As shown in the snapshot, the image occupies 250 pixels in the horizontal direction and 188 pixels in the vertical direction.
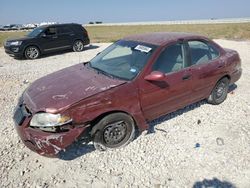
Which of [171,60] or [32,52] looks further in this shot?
[32,52]

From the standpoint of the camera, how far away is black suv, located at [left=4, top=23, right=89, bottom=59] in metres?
11.5

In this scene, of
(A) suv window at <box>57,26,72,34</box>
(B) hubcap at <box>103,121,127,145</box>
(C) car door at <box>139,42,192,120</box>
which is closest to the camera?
(B) hubcap at <box>103,121,127,145</box>

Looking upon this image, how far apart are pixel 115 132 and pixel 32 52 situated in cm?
960

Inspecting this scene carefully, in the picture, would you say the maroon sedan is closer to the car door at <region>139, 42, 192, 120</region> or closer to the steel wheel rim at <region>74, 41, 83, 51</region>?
the car door at <region>139, 42, 192, 120</region>

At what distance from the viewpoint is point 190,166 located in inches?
136

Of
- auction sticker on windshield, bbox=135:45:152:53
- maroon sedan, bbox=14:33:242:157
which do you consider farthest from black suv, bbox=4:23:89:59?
auction sticker on windshield, bbox=135:45:152:53

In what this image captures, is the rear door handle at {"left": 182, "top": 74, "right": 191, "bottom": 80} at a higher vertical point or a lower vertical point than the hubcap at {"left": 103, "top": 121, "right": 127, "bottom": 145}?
higher

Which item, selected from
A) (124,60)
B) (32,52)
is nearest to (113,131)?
(124,60)

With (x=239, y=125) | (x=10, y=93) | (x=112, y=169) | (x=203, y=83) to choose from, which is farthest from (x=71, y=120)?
(x=10, y=93)

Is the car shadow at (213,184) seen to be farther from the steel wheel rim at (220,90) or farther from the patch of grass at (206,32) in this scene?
the patch of grass at (206,32)

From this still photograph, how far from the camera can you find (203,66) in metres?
4.60

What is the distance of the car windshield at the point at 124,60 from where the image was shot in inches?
155

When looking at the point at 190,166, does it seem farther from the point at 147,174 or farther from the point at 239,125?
the point at 239,125

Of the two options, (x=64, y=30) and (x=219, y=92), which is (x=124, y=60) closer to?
(x=219, y=92)
